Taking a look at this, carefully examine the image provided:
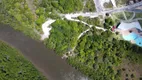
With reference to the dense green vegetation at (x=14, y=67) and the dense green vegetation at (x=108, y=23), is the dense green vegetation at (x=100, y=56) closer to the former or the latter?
the dense green vegetation at (x=108, y=23)

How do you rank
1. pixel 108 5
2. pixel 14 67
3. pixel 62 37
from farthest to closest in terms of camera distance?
1. pixel 108 5
2. pixel 62 37
3. pixel 14 67

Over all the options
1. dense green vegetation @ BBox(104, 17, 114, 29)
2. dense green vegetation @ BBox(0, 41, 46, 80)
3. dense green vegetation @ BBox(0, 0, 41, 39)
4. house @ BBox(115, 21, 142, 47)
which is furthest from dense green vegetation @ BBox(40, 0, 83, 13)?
dense green vegetation @ BBox(0, 41, 46, 80)

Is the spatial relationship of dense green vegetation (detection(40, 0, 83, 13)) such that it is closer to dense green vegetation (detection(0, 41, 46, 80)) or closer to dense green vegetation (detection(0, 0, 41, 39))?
dense green vegetation (detection(0, 0, 41, 39))

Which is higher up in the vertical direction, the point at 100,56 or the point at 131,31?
the point at 131,31

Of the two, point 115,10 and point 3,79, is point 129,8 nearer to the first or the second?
point 115,10

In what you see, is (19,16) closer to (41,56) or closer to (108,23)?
(41,56)

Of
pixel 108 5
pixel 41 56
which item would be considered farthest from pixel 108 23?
pixel 41 56
